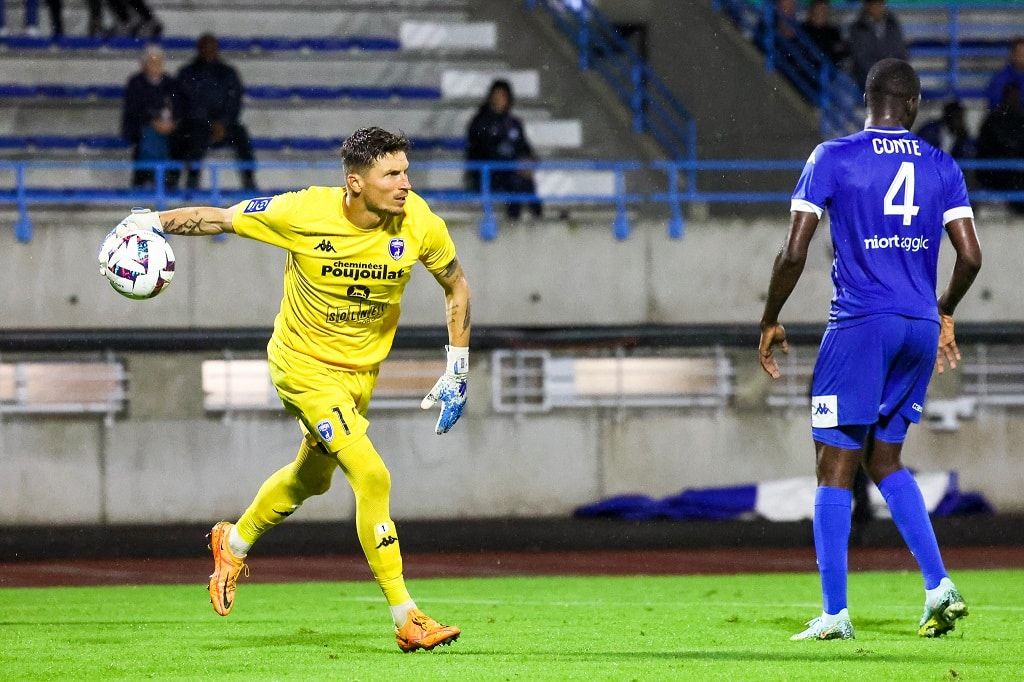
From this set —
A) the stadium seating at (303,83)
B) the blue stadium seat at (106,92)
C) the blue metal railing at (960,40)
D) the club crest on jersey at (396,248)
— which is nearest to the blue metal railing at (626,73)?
the stadium seating at (303,83)

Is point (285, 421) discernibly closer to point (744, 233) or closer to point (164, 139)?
point (164, 139)

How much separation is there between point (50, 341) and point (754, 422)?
725cm

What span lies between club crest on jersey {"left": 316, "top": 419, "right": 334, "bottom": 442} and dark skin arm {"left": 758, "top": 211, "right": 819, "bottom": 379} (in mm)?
1837

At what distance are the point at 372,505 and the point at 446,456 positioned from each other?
10.6 metres

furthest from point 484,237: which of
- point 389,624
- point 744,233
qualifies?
point 389,624

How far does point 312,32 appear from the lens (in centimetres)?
2189

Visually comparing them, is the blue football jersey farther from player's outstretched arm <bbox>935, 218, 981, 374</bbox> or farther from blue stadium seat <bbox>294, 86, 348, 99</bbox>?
blue stadium seat <bbox>294, 86, 348, 99</bbox>

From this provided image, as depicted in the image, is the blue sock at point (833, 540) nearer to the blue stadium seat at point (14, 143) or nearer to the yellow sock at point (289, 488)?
the yellow sock at point (289, 488)

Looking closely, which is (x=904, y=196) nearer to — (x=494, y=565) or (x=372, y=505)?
(x=372, y=505)

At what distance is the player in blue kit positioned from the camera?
732 cm

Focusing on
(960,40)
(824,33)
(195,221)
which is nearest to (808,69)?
(824,33)

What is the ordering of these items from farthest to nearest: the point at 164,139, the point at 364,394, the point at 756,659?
the point at 164,139, the point at 364,394, the point at 756,659

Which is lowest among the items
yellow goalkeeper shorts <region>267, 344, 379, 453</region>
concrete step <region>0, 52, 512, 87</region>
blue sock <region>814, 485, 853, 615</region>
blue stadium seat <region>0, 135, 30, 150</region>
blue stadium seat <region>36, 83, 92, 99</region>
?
blue sock <region>814, 485, 853, 615</region>

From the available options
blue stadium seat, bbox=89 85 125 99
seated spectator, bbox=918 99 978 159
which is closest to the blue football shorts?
seated spectator, bbox=918 99 978 159
